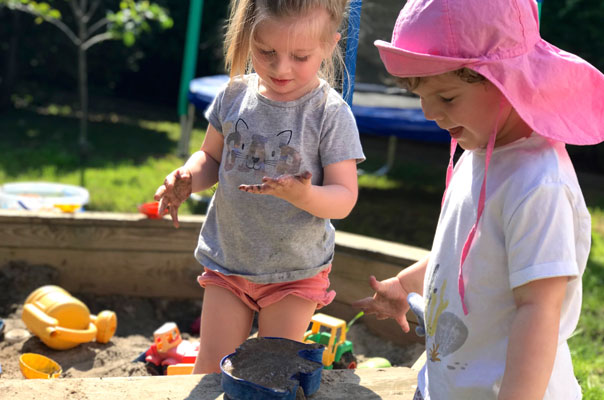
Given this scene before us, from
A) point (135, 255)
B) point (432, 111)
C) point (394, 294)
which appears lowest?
point (135, 255)

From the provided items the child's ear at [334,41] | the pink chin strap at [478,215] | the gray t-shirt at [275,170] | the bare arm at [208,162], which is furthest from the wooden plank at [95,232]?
the pink chin strap at [478,215]

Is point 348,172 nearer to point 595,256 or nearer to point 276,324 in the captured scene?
point 276,324

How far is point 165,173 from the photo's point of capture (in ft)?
19.0

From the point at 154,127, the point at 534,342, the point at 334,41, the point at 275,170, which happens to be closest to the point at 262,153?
the point at 275,170

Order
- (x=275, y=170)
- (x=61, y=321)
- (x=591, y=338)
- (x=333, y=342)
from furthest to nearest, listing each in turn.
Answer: (x=591, y=338) → (x=61, y=321) → (x=333, y=342) → (x=275, y=170)

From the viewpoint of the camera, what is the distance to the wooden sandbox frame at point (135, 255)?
2.71 meters

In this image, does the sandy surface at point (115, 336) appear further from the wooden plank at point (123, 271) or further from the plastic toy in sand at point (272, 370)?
the plastic toy in sand at point (272, 370)

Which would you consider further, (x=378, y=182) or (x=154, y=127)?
(x=154, y=127)

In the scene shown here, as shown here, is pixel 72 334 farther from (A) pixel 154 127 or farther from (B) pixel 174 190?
(A) pixel 154 127

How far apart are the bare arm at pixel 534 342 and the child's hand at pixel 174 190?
3.38 feet

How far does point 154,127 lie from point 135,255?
18.3 feet

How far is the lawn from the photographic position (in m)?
3.59

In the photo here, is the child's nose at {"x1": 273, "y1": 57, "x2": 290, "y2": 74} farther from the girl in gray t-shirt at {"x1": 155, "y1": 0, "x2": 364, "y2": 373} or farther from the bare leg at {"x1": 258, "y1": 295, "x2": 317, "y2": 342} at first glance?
the bare leg at {"x1": 258, "y1": 295, "x2": 317, "y2": 342}

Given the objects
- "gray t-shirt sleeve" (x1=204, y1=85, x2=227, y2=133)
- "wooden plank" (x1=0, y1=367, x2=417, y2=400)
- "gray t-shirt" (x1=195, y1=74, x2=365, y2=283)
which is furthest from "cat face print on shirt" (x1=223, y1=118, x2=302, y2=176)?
"wooden plank" (x1=0, y1=367, x2=417, y2=400)
